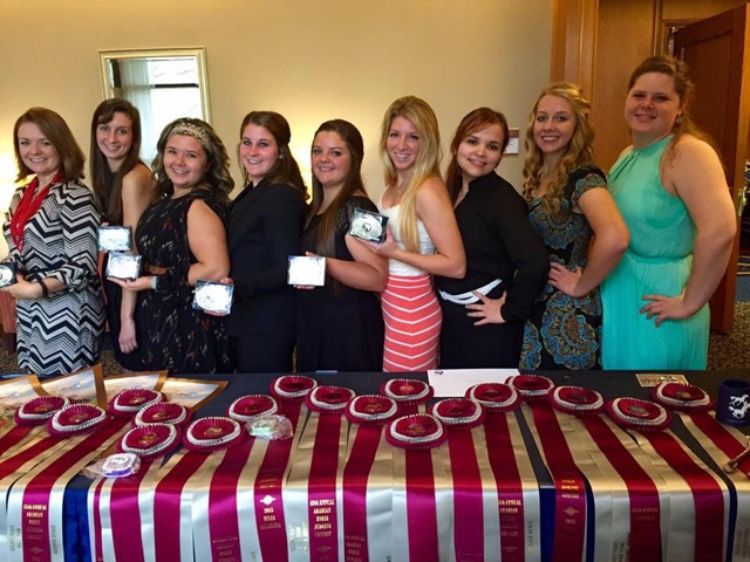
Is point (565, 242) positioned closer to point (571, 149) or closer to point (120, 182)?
point (571, 149)

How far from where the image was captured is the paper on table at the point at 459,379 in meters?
1.60

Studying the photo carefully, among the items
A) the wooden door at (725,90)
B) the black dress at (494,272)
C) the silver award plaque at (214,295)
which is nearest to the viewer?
the silver award plaque at (214,295)

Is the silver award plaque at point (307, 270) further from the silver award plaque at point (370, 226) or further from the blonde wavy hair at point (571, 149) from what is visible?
the blonde wavy hair at point (571, 149)

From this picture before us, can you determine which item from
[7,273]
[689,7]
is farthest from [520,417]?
[689,7]

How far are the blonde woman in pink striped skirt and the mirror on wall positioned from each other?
10.4ft

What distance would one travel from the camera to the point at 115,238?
2072mm

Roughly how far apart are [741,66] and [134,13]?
A: 4364 mm

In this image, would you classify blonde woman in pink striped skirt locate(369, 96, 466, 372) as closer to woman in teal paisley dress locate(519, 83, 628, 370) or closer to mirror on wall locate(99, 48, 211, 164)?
woman in teal paisley dress locate(519, 83, 628, 370)

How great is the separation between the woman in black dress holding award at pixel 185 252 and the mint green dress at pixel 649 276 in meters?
1.38

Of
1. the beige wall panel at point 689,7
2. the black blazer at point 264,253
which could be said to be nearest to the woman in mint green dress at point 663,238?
the black blazer at point 264,253

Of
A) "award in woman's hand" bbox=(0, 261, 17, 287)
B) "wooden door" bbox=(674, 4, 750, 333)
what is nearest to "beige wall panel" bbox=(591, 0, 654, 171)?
"wooden door" bbox=(674, 4, 750, 333)

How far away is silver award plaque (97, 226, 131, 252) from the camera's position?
207 centimetres

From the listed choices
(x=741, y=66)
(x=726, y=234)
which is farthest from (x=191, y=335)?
(x=741, y=66)

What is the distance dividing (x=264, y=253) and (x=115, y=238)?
1.64ft
